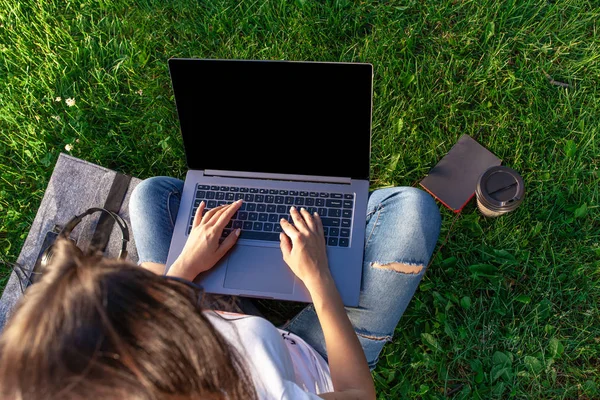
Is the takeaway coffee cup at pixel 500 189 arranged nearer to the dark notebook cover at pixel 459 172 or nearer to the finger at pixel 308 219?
the dark notebook cover at pixel 459 172

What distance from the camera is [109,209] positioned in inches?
88.9

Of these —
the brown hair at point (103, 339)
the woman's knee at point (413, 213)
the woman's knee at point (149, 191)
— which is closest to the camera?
Result: the brown hair at point (103, 339)

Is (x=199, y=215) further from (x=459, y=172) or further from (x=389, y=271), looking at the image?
(x=459, y=172)

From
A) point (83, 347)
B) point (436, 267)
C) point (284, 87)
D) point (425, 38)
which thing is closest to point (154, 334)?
point (83, 347)

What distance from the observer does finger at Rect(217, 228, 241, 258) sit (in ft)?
5.77

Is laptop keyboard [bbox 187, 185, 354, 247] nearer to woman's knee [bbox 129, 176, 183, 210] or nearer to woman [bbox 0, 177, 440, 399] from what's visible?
woman [bbox 0, 177, 440, 399]

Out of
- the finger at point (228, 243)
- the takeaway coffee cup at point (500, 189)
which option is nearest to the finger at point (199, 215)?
the finger at point (228, 243)

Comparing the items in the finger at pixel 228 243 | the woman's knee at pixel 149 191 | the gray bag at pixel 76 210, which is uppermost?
the woman's knee at pixel 149 191

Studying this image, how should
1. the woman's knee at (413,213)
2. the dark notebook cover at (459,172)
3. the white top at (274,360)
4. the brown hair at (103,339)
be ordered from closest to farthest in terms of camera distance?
the brown hair at (103,339) → the white top at (274,360) → the woman's knee at (413,213) → the dark notebook cover at (459,172)

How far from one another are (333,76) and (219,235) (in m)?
0.70

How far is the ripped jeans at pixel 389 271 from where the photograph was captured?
5.65 feet

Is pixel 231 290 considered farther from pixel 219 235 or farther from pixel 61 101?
pixel 61 101

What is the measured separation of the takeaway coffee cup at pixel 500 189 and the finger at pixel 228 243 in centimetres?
106

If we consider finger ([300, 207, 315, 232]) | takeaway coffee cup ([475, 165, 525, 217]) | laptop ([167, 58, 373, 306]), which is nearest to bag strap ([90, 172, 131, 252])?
laptop ([167, 58, 373, 306])
